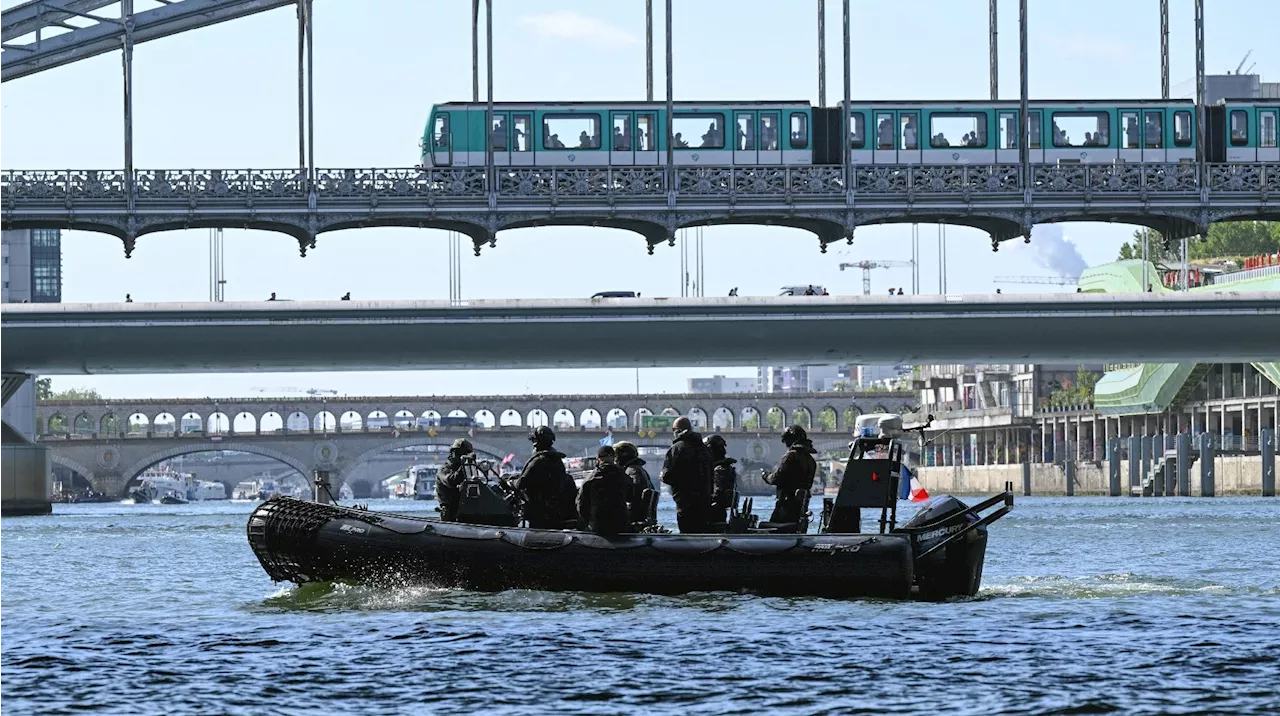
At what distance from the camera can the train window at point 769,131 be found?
6369 centimetres

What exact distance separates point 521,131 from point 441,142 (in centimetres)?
247

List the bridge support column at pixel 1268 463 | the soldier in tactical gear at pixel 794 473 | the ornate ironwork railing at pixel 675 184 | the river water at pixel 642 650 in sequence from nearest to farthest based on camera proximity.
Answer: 1. the river water at pixel 642 650
2. the soldier in tactical gear at pixel 794 473
3. the ornate ironwork railing at pixel 675 184
4. the bridge support column at pixel 1268 463

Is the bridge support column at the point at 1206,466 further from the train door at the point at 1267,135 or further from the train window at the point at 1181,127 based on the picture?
the train window at the point at 1181,127

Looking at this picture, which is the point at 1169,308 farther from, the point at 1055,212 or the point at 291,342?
the point at 291,342

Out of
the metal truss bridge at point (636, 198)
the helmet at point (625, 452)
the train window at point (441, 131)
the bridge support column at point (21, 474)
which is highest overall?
the train window at point (441, 131)

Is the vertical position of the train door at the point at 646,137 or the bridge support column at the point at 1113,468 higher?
the train door at the point at 646,137

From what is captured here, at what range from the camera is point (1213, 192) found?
210ft

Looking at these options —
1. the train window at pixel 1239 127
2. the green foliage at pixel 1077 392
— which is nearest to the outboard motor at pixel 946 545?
the train window at pixel 1239 127

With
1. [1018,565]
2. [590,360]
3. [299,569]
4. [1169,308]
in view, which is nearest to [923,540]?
[299,569]

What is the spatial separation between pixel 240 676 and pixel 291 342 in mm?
51861

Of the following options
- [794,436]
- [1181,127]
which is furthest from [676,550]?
[1181,127]

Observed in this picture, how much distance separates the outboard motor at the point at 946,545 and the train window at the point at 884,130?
3831cm

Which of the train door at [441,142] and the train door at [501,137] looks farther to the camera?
the train door at [441,142]

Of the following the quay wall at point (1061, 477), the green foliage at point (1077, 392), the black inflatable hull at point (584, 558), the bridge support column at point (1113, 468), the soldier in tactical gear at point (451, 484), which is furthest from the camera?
the green foliage at point (1077, 392)
